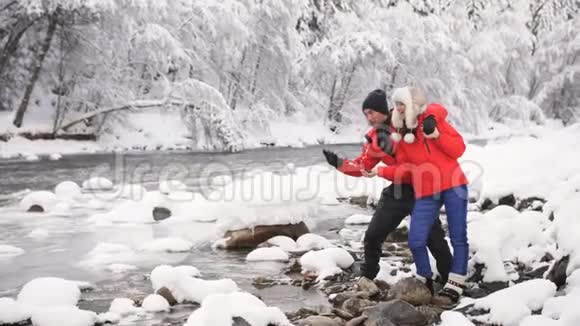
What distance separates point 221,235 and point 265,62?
65.3 feet

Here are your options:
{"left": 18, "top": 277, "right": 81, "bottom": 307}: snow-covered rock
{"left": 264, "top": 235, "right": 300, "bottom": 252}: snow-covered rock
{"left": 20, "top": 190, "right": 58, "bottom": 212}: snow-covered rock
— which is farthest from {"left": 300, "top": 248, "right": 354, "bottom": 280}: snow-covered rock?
{"left": 20, "top": 190, "right": 58, "bottom": 212}: snow-covered rock

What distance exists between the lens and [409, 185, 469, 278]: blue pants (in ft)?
15.5

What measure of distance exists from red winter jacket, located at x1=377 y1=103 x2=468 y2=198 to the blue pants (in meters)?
0.08

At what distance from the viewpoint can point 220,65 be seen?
25.2m

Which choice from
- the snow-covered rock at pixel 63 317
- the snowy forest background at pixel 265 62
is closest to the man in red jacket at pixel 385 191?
the snow-covered rock at pixel 63 317

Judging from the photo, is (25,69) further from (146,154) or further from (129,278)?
(129,278)

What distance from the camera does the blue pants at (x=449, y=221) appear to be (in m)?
4.73

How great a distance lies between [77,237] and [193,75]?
17.2 m

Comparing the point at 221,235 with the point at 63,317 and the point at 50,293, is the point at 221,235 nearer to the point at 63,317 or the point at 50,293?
the point at 50,293

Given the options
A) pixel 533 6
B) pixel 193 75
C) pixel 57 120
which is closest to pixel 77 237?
pixel 57 120

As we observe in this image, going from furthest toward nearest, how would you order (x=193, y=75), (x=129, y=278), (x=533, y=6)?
(x=533, y=6)
(x=193, y=75)
(x=129, y=278)

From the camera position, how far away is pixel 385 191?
16.7 ft

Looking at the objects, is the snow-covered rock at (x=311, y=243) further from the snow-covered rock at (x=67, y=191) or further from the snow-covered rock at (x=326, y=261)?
the snow-covered rock at (x=67, y=191)

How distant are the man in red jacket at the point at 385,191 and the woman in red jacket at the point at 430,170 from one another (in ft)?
0.47
